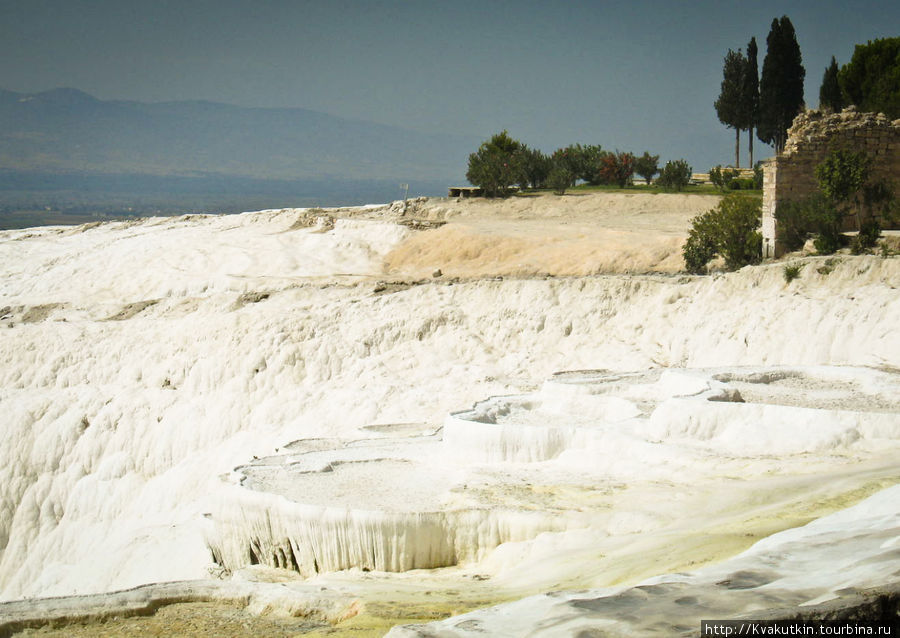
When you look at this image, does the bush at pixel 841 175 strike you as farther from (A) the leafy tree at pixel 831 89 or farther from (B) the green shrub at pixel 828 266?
(A) the leafy tree at pixel 831 89

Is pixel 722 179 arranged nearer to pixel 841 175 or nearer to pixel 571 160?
pixel 571 160

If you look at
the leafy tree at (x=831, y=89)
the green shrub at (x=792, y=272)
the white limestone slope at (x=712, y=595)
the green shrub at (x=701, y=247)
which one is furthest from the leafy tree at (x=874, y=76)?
the white limestone slope at (x=712, y=595)

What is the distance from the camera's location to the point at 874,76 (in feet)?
116

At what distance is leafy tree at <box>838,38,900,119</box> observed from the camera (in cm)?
3272

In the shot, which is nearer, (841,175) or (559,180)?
(841,175)

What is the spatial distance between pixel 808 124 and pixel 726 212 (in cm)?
237

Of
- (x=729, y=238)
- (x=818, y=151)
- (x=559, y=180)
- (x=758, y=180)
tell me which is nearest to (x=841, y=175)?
(x=818, y=151)

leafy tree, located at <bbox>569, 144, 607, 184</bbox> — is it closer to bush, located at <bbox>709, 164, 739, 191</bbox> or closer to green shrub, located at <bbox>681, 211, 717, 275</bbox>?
bush, located at <bbox>709, 164, 739, 191</bbox>

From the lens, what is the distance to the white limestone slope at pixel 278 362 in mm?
18281

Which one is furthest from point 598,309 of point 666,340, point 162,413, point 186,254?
point 186,254

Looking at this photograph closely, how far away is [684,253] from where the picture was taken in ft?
76.2

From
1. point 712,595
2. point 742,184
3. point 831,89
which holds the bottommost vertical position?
point 712,595

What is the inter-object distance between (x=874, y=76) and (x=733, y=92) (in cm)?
735

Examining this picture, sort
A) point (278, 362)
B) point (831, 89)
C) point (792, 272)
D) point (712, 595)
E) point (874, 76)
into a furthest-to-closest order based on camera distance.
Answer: point (831, 89) < point (874, 76) < point (278, 362) < point (792, 272) < point (712, 595)
